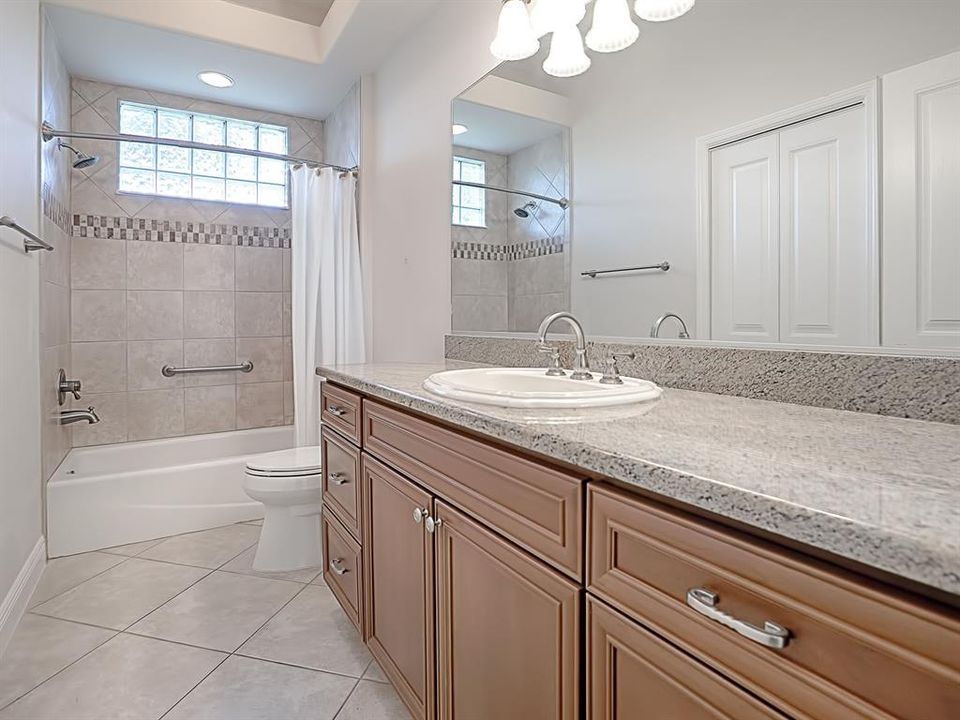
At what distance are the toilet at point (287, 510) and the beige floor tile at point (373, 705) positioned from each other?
2.87 feet

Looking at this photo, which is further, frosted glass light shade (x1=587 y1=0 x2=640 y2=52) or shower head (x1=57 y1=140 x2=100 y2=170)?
shower head (x1=57 y1=140 x2=100 y2=170)

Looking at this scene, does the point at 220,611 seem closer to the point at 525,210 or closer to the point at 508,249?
the point at 508,249

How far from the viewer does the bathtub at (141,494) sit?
250 cm

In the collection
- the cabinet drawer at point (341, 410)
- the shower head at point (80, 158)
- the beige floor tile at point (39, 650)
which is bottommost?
the beige floor tile at point (39, 650)

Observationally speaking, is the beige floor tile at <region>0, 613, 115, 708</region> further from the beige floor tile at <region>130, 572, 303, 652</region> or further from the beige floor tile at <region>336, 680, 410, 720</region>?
the beige floor tile at <region>336, 680, 410, 720</region>

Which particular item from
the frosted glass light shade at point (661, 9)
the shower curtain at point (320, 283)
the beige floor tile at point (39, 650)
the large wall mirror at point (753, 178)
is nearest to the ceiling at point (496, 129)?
the large wall mirror at point (753, 178)

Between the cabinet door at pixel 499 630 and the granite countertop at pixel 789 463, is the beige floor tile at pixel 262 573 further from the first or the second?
the granite countertop at pixel 789 463

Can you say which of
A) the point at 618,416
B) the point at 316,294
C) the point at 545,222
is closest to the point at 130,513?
the point at 316,294

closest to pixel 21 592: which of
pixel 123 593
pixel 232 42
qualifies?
pixel 123 593

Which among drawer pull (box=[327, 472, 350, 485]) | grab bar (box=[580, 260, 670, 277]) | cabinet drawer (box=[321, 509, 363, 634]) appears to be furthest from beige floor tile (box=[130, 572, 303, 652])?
grab bar (box=[580, 260, 670, 277])

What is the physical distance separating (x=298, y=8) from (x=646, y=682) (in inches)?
134

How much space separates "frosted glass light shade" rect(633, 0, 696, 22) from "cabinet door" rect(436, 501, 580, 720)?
1312mm

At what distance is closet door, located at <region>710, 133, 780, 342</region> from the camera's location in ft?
3.94

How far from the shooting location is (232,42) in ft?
8.86
